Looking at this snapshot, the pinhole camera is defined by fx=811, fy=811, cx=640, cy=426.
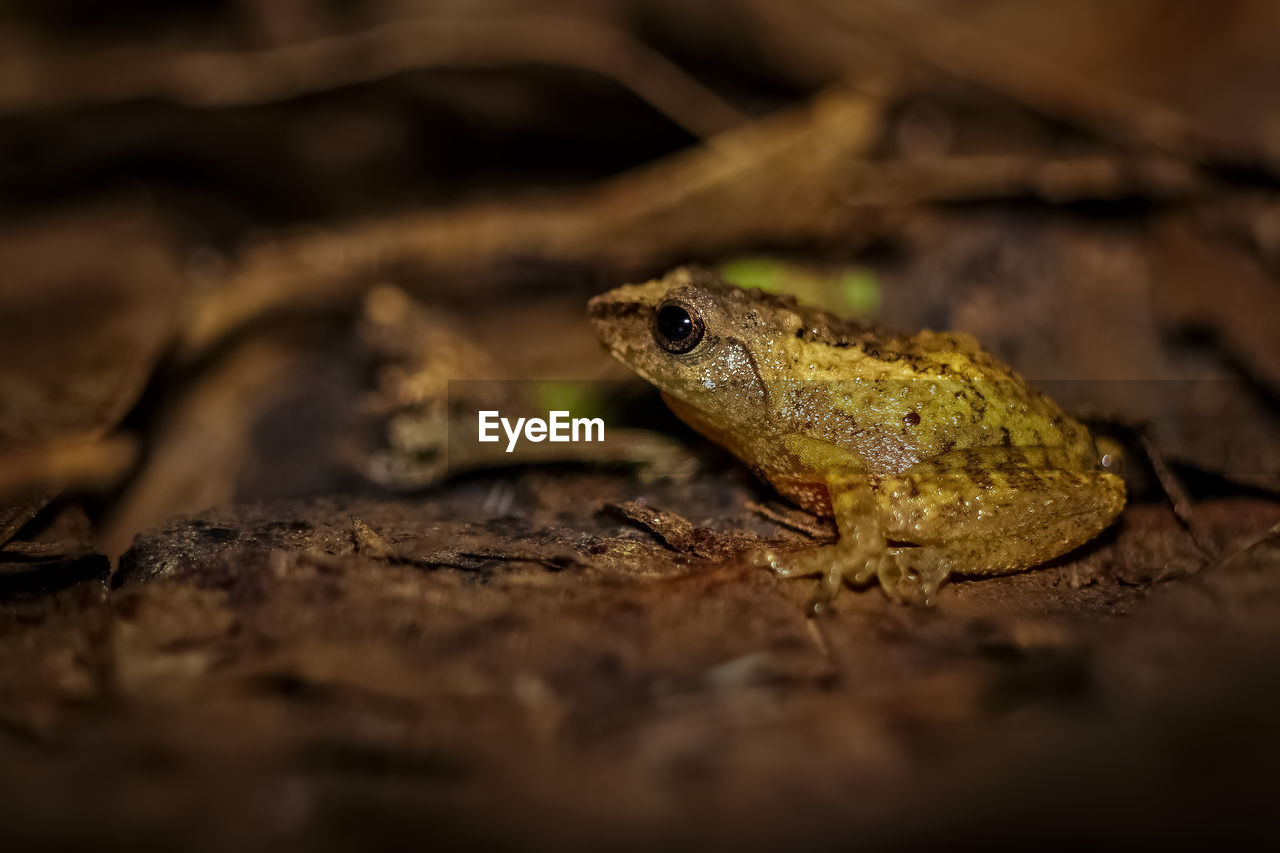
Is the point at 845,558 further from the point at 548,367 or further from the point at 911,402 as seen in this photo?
the point at 548,367

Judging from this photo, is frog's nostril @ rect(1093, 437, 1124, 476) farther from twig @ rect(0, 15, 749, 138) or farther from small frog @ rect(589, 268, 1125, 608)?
twig @ rect(0, 15, 749, 138)

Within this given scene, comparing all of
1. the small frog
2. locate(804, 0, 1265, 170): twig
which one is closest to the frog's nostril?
the small frog

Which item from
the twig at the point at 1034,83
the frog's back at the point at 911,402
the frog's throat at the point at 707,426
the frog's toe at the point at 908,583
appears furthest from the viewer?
the twig at the point at 1034,83

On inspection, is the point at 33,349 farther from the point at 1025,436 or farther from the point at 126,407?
the point at 1025,436

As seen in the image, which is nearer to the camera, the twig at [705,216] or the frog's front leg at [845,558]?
the frog's front leg at [845,558]

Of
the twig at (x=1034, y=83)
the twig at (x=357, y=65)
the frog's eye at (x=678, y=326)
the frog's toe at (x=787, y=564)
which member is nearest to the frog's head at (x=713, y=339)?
the frog's eye at (x=678, y=326)

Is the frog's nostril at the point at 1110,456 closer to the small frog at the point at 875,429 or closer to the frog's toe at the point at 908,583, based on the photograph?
the small frog at the point at 875,429
